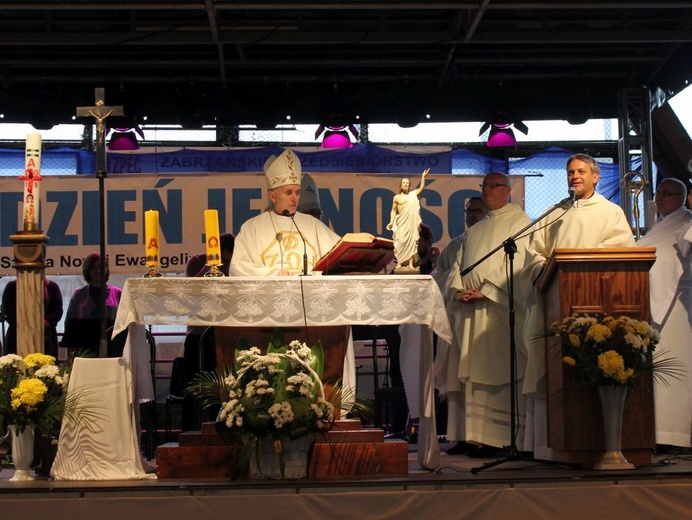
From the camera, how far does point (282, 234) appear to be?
717 centimetres

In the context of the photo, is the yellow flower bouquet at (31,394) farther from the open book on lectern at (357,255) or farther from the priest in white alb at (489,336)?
the priest in white alb at (489,336)

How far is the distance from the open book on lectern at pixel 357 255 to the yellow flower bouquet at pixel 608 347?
3.65 ft

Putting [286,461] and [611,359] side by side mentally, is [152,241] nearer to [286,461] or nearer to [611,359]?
[286,461]

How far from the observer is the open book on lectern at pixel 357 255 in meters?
6.23

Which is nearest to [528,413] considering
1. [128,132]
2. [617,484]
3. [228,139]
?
[617,484]

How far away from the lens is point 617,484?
5586mm

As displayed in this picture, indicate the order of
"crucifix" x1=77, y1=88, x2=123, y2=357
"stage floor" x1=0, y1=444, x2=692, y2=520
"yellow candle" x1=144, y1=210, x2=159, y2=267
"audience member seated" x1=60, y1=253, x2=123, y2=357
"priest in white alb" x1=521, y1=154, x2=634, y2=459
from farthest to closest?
1. "audience member seated" x1=60, y1=253, x2=123, y2=357
2. "priest in white alb" x1=521, y1=154, x2=634, y2=459
3. "yellow candle" x1=144, y1=210, x2=159, y2=267
4. "crucifix" x1=77, y1=88, x2=123, y2=357
5. "stage floor" x1=0, y1=444, x2=692, y2=520

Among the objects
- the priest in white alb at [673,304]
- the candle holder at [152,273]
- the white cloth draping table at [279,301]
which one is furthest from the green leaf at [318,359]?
the priest in white alb at [673,304]

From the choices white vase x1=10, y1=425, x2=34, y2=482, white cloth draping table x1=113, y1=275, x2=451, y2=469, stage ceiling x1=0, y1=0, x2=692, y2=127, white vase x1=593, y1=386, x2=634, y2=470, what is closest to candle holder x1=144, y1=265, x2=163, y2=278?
white cloth draping table x1=113, y1=275, x2=451, y2=469

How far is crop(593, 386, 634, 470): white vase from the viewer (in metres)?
6.06

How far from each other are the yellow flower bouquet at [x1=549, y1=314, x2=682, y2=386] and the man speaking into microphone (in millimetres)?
1792

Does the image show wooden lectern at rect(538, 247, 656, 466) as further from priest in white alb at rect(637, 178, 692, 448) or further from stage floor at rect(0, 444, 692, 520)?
priest in white alb at rect(637, 178, 692, 448)

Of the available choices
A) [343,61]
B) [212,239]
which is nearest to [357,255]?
[212,239]

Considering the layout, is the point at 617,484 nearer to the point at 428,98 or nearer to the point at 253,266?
the point at 253,266
